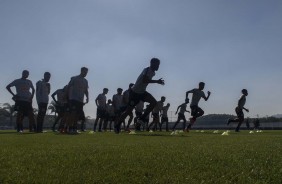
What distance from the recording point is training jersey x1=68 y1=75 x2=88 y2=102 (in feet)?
46.8

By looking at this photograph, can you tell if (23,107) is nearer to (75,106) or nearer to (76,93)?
(75,106)

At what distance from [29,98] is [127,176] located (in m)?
13.1

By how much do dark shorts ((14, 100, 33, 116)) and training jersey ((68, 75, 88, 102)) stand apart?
89.1 inches

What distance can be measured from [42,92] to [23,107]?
128 centimetres

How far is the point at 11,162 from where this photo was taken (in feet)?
13.1

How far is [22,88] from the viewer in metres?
15.5

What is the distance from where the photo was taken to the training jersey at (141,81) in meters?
12.7

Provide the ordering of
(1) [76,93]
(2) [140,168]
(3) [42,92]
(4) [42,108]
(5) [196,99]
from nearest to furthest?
(2) [140,168]
(1) [76,93]
(4) [42,108]
(3) [42,92]
(5) [196,99]

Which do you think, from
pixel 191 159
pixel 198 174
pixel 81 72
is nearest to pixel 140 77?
pixel 81 72

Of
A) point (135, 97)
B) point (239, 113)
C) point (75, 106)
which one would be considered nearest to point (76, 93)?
point (75, 106)

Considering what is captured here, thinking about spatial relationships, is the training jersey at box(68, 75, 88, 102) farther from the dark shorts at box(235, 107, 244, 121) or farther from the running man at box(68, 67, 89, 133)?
the dark shorts at box(235, 107, 244, 121)

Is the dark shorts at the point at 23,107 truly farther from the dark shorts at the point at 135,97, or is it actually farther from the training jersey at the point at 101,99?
the training jersey at the point at 101,99

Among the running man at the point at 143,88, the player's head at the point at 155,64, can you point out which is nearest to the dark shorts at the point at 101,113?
the running man at the point at 143,88

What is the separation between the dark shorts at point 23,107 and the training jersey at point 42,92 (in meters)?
0.86
